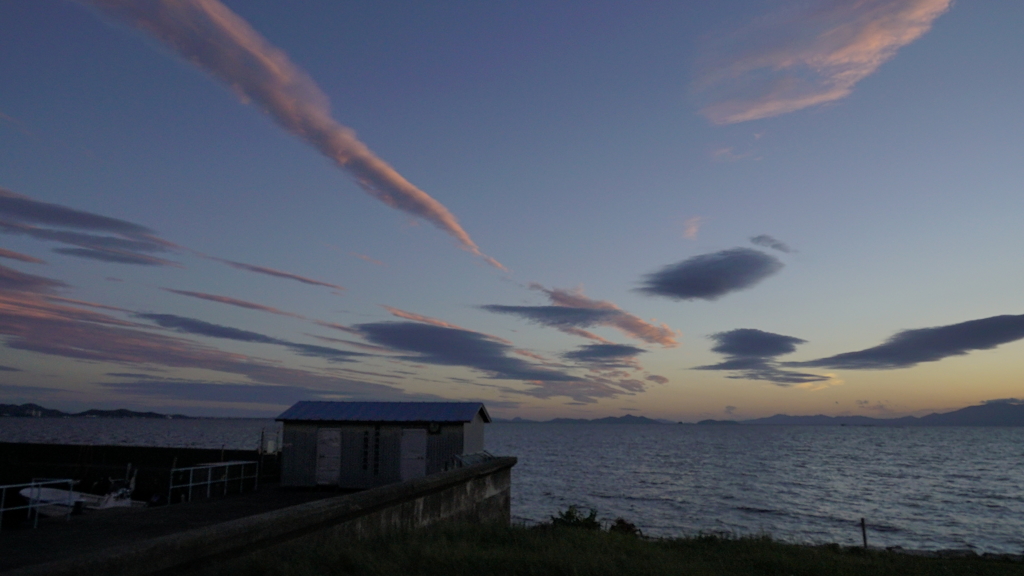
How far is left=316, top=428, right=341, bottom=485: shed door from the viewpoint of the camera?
25219 millimetres

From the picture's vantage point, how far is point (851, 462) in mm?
91938

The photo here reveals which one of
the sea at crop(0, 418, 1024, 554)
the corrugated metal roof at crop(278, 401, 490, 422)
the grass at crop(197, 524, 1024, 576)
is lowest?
the sea at crop(0, 418, 1024, 554)

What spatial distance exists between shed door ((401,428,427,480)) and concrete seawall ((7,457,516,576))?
7.46m

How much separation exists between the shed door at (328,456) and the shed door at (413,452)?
259 centimetres

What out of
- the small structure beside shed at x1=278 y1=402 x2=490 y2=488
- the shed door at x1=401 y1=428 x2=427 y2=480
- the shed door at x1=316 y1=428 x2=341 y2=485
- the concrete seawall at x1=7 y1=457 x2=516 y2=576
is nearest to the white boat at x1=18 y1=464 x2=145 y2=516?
the small structure beside shed at x1=278 y1=402 x2=490 y2=488

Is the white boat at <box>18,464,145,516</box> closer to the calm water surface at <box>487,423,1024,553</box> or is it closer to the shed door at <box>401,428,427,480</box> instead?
the shed door at <box>401,428,427,480</box>

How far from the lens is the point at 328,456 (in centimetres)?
2525

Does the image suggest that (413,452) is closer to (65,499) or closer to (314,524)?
(65,499)

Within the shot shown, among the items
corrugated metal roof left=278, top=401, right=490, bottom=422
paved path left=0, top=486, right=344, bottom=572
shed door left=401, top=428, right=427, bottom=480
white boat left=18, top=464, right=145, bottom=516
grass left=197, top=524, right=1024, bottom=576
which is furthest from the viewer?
corrugated metal roof left=278, top=401, right=490, bottom=422

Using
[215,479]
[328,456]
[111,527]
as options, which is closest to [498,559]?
[111,527]

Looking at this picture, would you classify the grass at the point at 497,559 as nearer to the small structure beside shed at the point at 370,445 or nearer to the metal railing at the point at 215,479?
the small structure beside shed at the point at 370,445

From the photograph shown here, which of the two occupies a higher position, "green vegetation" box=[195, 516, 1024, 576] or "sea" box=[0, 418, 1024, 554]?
"green vegetation" box=[195, 516, 1024, 576]

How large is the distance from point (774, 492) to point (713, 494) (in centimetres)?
627

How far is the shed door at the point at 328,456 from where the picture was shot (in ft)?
82.7
